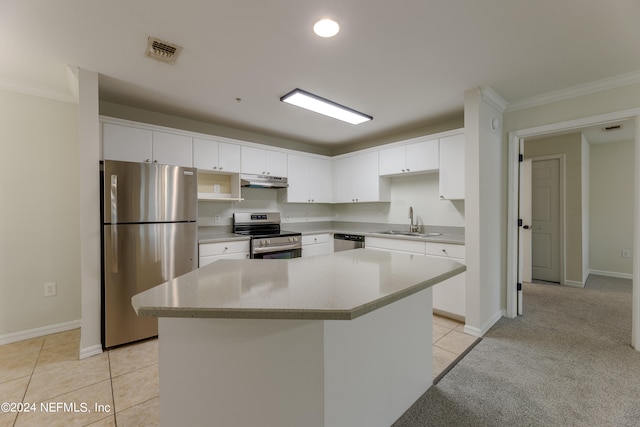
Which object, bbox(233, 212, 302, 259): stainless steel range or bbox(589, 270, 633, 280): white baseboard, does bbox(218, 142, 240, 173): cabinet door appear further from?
bbox(589, 270, 633, 280): white baseboard

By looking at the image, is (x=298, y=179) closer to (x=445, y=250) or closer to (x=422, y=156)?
(x=422, y=156)

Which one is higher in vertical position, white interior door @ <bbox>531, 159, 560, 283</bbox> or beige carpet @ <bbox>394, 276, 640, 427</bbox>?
white interior door @ <bbox>531, 159, 560, 283</bbox>

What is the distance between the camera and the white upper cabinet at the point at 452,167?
3.35 meters

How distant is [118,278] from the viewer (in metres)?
2.54

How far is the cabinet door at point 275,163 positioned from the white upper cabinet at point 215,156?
477 millimetres

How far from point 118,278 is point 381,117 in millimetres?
3427

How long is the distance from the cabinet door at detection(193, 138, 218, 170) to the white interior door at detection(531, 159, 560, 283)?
5307 millimetres

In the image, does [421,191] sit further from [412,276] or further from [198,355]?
[198,355]

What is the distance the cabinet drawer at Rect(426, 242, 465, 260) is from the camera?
3.01m

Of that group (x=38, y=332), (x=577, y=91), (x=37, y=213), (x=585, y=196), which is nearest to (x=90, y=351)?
(x=38, y=332)

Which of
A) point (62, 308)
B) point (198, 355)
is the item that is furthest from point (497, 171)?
point (62, 308)

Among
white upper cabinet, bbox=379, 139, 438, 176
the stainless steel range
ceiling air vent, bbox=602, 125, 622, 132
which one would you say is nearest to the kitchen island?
the stainless steel range

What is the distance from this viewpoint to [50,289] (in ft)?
9.54

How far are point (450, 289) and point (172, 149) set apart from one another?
Result: 141 inches
